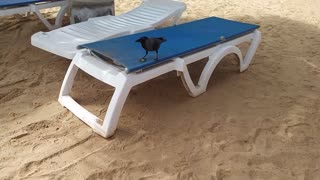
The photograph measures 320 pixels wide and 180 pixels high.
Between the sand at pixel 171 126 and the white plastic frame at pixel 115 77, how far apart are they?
8 centimetres

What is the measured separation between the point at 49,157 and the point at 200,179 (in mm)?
915

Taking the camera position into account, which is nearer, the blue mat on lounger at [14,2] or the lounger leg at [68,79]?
the lounger leg at [68,79]

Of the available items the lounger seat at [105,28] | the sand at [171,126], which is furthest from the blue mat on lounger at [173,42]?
the sand at [171,126]

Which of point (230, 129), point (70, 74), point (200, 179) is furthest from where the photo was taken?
point (70, 74)

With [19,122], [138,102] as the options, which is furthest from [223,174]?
[19,122]

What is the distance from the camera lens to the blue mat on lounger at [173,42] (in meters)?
2.37

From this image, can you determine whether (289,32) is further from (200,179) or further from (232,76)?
(200,179)

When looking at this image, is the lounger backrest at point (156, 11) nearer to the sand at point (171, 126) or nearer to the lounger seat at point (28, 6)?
the sand at point (171, 126)

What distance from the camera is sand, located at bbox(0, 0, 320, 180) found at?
6.73ft

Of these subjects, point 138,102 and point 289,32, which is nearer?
point 138,102

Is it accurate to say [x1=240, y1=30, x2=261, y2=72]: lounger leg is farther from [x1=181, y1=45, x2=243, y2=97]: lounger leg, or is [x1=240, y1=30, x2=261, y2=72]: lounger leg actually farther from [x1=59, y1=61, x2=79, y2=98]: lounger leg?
[x1=59, y1=61, x2=79, y2=98]: lounger leg

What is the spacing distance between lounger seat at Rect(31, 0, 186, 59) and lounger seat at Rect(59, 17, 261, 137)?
0.93 feet

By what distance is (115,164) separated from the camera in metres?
2.06

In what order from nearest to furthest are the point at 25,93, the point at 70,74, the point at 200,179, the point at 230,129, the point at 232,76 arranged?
the point at 200,179 < the point at 230,129 < the point at 70,74 < the point at 25,93 < the point at 232,76
